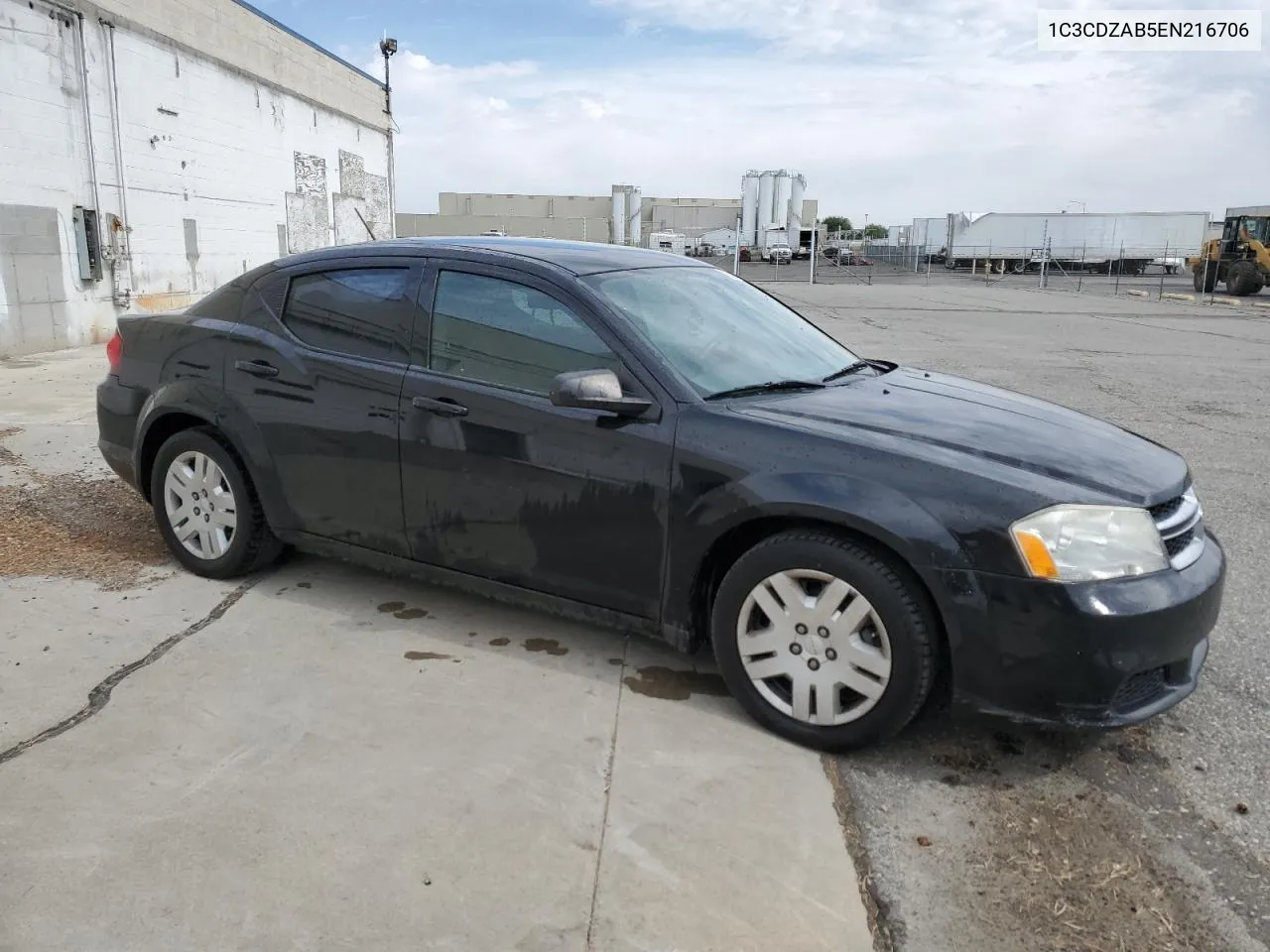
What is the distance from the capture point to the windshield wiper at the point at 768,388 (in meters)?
3.47

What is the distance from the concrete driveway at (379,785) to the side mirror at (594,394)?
3.37ft

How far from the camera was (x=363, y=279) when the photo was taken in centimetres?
412

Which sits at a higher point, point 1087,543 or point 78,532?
point 1087,543

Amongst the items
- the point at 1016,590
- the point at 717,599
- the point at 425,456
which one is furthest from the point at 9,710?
the point at 1016,590

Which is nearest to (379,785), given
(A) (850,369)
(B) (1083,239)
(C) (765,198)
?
(A) (850,369)

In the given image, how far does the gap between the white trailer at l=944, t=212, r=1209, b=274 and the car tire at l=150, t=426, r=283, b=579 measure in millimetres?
50596

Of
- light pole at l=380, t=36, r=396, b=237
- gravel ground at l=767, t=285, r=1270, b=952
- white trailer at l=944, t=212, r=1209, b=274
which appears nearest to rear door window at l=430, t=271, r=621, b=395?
gravel ground at l=767, t=285, r=1270, b=952

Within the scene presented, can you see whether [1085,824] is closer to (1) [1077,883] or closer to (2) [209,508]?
(1) [1077,883]

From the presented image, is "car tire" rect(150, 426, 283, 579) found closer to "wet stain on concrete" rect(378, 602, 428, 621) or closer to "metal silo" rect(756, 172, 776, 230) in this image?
"wet stain on concrete" rect(378, 602, 428, 621)

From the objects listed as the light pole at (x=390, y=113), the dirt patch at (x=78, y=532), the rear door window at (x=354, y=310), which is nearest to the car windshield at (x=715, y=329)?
the rear door window at (x=354, y=310)

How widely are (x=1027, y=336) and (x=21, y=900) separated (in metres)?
17.5

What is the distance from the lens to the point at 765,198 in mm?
65312

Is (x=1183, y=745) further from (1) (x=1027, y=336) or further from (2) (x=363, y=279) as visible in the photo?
(1) (x=1027, y=336)

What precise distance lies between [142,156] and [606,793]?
48.5 feet
